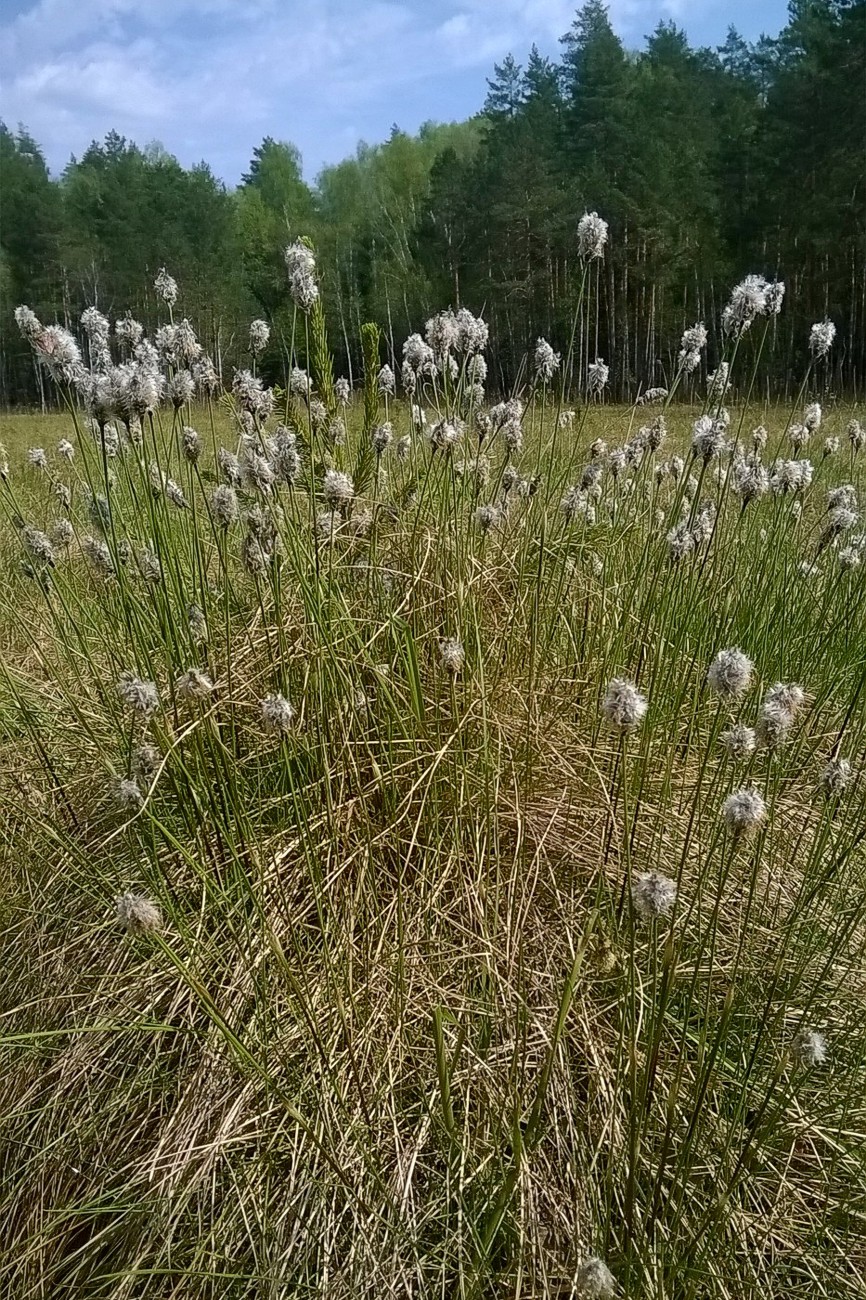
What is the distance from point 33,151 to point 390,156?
955 inches

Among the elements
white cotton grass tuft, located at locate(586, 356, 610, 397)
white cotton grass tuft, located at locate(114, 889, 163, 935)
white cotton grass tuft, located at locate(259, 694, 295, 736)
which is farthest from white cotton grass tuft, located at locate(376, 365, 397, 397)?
white cotton grass tuft, located at locate(114, 889, 163, 935)

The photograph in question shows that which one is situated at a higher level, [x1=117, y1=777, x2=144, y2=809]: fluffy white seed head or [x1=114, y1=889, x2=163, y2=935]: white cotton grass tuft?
[x1=117, y1=777, x2=144, y2=809]: fluffy white seed head

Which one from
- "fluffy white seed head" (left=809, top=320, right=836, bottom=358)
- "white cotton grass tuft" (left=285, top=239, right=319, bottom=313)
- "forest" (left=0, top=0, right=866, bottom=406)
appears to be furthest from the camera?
"forest" (left=0, top=0, right=866, bottom=406)

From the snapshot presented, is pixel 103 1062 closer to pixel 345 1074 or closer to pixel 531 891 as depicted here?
pixel 345 1074

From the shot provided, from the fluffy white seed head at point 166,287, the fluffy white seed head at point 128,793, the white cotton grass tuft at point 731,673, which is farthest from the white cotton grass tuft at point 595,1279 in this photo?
the fluffy white seed head at point 166,287

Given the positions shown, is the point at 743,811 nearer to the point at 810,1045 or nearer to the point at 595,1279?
the point at 810,1045

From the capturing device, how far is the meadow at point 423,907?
4.45 feet

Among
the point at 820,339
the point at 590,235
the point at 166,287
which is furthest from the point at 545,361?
the point at 166,287

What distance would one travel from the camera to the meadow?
53.4 inches

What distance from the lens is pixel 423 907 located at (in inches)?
70.9

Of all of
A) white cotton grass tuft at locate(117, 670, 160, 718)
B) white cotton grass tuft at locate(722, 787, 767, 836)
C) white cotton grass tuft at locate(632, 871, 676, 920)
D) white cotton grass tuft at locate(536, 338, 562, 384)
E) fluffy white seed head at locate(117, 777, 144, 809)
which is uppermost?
white cotton grass tuft at locate(536, 338, 562, 384)

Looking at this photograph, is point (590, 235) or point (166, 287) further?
point (166, 287)

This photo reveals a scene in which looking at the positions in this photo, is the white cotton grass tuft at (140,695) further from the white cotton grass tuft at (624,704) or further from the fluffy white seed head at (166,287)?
the fluffy white seed head at (166,287)

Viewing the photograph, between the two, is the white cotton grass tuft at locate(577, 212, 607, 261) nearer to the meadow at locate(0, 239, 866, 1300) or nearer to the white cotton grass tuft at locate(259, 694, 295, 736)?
the meadow at locate(0, 239, 866, 1300)
